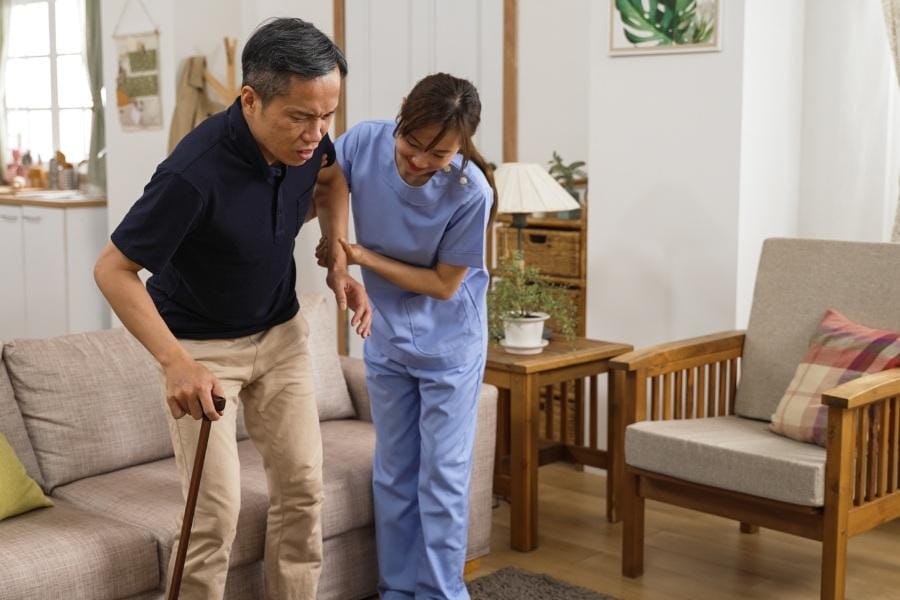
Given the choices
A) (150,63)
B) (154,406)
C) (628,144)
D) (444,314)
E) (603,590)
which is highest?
(150,63)

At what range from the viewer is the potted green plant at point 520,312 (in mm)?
3645

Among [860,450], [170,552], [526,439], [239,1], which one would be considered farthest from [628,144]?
[239,1]

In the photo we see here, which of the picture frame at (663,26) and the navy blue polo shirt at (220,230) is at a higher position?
the picture frame at (663,26)

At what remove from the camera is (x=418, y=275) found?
277 cm

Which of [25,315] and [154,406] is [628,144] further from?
[25,315]

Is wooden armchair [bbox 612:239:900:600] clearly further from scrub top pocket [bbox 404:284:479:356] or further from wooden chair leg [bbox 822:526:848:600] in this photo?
scrub top pocket [bbox 404:284:479:356]

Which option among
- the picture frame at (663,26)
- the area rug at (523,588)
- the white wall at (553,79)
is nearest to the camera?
the area rug at (523,588)

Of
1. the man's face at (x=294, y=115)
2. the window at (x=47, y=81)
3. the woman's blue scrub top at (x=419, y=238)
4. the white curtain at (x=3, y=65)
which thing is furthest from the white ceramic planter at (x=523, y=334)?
the white curtain at (x=3, y=65)

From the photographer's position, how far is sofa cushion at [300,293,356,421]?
343cm

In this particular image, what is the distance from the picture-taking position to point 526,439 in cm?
352

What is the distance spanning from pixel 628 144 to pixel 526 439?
1.14 meters

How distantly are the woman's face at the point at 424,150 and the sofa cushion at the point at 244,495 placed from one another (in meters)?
0.80

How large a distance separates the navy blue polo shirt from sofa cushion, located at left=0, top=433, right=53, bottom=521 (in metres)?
0.55

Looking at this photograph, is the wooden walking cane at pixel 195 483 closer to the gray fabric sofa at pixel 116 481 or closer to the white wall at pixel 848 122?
the gray fabric sofa at pixel 116 481
